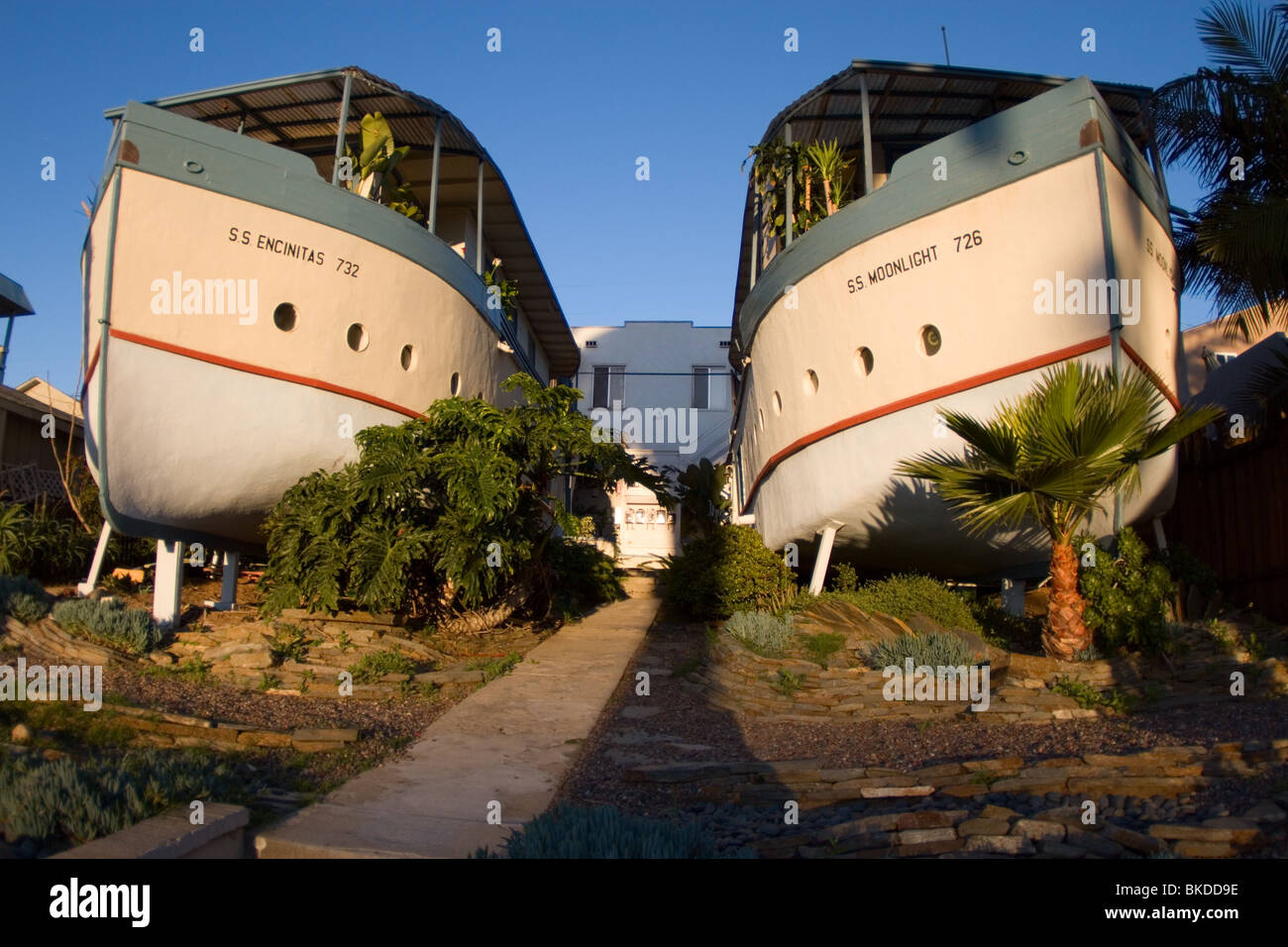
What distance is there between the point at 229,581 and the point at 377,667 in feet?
11.5

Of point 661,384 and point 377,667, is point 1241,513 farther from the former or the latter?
point 661,384

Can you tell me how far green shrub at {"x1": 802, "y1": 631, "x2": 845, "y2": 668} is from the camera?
9.52 meters

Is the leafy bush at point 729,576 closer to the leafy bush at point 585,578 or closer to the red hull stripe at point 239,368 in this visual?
the leafy bush at point 585,578

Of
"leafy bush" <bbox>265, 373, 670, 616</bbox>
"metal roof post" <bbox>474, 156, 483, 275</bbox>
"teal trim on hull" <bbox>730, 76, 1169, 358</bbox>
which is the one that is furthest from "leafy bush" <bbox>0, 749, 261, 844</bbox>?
"metal roof post" <bbox>474, 156, 483, 275</bbox>

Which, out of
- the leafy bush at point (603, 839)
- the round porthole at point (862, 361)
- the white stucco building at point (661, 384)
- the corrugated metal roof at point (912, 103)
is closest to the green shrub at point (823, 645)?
the round porthole at point (862, 361)

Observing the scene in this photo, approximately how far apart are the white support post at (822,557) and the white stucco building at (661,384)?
15757mm

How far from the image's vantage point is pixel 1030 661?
8.77m

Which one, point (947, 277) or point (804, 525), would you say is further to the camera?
point (804, 525)

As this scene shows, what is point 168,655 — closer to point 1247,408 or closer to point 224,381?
point 224,381

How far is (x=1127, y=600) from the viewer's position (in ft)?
29.0

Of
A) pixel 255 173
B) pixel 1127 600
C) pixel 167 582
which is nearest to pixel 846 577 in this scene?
pixel 1127 600
